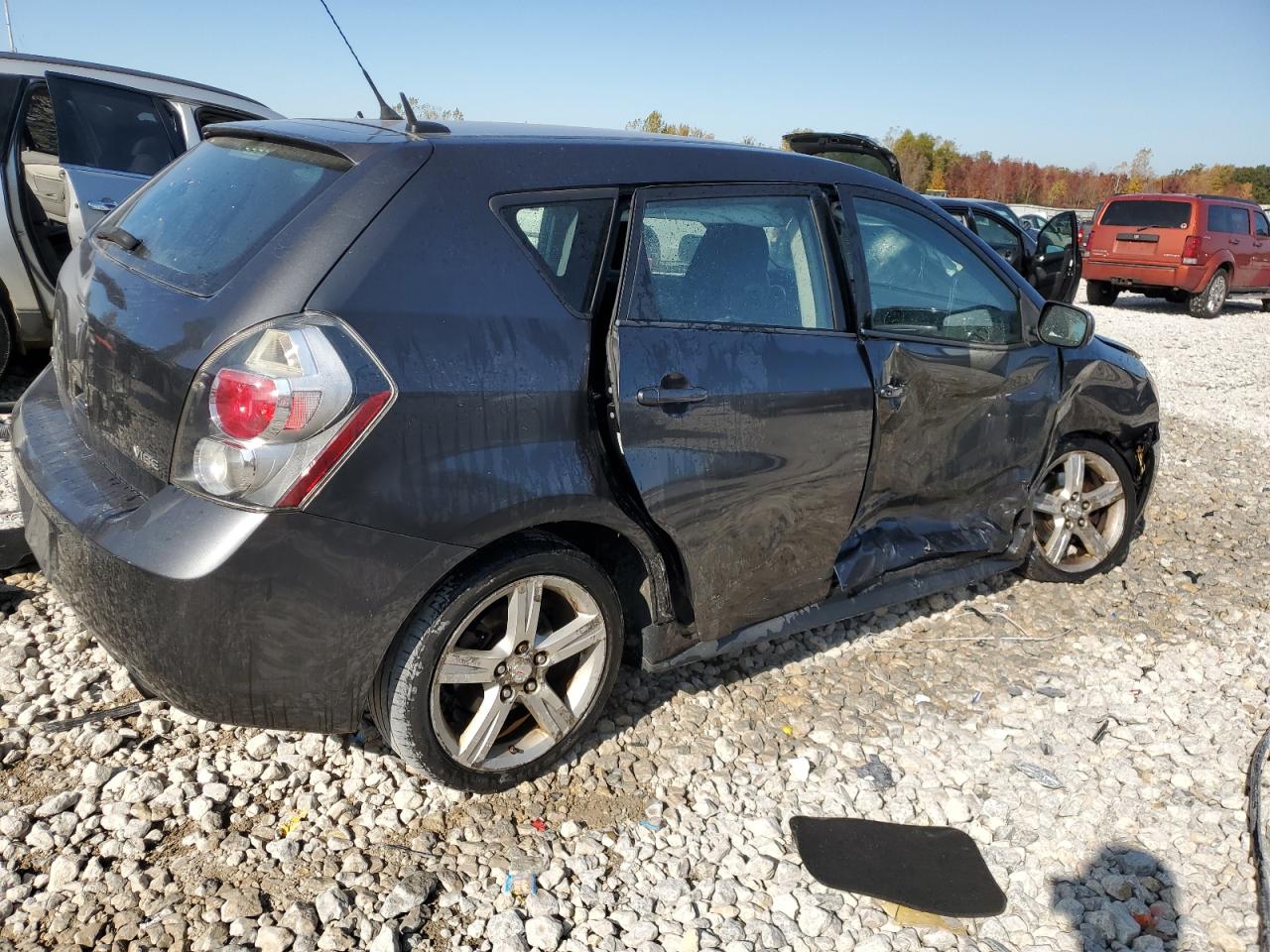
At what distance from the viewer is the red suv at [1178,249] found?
52.4 ft

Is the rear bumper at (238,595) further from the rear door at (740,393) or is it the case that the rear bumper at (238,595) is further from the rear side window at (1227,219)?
the rear side window at (1227,219)

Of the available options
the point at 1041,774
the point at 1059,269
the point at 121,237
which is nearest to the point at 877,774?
the point at 1041,774

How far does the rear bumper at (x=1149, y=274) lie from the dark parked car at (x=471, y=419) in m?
14.7

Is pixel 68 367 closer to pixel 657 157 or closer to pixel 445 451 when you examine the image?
pixel 445 451

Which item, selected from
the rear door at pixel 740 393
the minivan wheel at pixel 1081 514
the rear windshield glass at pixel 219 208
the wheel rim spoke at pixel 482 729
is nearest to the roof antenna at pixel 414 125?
the rear windshield glass at pixel 219 208

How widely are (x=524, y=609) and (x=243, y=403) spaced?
3.03 feet

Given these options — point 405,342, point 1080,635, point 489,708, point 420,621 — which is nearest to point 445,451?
point 405,342

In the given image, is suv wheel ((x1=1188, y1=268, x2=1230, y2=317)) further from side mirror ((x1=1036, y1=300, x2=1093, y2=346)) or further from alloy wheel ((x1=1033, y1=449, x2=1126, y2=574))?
side mirror ((x1=1036, y1=300, x2=1093, y2=346))

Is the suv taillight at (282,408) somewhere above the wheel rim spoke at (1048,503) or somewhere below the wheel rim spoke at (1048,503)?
above

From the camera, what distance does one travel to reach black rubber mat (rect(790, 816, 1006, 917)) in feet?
8.73

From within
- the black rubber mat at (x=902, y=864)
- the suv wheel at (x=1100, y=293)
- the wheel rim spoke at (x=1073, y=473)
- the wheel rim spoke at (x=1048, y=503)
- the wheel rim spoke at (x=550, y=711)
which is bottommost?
the black rubber mat at (x=902, y=864)

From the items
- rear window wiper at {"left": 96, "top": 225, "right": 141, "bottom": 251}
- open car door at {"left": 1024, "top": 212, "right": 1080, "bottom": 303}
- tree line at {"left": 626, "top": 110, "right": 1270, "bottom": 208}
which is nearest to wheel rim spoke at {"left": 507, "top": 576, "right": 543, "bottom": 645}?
rear window wiper at {"left": 96, "top": 225, "right": 141, "bottom": 251}

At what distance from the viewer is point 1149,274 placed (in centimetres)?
1619

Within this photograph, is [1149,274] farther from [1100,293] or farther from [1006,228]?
[1006,228]
